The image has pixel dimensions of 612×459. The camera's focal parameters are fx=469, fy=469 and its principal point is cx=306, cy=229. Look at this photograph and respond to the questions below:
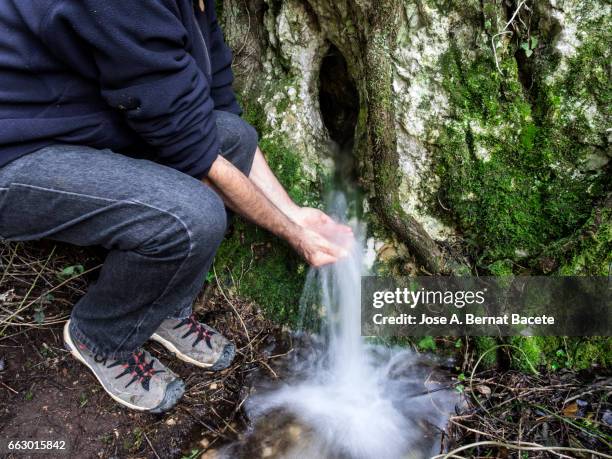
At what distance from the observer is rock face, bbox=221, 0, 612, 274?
2387 millimetres

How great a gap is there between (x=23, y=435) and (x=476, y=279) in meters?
2.49

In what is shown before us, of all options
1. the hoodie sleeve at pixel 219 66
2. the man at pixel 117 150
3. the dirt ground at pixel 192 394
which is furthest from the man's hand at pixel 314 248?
the hoodie sleeve at pixel 219 66

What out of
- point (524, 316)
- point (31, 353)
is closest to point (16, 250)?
point (31, 353)

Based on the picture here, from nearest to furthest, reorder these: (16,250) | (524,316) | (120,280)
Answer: (120,280) → (524,316) → (16,250)

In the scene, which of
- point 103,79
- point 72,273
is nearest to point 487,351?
point 103,79

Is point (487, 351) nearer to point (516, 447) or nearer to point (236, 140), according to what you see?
point (516, 447)

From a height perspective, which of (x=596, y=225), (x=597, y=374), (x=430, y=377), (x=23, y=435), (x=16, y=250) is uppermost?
(x=596, y=225)

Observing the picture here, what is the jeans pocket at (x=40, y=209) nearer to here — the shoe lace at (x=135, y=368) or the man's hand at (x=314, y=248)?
the shoe lace at (x=135, y=368)

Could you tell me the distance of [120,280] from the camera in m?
2.03

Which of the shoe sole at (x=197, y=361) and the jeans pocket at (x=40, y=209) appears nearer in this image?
the jeans pocket at (x=40, y=209)

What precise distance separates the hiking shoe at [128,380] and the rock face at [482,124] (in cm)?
156

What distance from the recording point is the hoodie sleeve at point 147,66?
162cm

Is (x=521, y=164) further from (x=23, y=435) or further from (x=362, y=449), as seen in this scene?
(x=23, y=435)

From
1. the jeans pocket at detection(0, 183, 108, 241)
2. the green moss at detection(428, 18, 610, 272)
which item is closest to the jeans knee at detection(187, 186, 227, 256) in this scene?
the jeans pocket at detection(0, 183, 108, 241)
